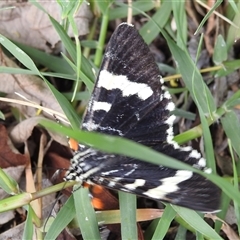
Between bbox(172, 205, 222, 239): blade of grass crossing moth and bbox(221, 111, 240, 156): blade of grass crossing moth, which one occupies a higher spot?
bbox(221, 111, 240, 156): blade of grass crossing moth

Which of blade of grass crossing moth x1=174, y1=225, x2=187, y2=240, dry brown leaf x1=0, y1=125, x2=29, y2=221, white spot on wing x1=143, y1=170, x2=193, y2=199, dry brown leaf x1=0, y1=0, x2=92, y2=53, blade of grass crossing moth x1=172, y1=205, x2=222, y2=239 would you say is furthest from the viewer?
dry brown leaf x1=0, y1=0, x2=92, y2=53

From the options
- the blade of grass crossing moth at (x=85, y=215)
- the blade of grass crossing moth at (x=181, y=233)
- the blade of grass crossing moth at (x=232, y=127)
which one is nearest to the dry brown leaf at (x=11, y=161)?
the blade of grass crossing moth at (x=85, y=215)

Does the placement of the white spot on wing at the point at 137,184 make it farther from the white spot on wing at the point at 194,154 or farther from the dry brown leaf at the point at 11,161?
the dry brown leaf at the point at 11,161

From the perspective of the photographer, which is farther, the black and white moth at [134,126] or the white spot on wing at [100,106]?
the white spot on wing at [100,106]

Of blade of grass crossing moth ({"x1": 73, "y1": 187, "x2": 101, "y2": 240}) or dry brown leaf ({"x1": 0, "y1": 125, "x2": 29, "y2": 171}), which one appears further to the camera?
dry brown leaf ({"x1": 0, "y1": 125, "x2": 29, "y2": 171})

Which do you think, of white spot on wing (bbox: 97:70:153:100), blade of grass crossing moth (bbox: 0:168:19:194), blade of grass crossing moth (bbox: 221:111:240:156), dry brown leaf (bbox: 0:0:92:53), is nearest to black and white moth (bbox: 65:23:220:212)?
white spot on wing (bbox: 97:70:153:100)

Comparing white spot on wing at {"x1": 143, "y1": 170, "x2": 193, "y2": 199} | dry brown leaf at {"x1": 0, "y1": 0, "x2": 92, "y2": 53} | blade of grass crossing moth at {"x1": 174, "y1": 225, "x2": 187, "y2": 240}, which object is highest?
dry brown leaf at {"x1": 0, "y1": 0, "x2": 92, "y2": 53}

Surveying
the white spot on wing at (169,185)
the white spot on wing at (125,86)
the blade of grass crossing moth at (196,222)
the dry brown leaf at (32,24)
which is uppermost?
the dry brown leaf at (32,24)

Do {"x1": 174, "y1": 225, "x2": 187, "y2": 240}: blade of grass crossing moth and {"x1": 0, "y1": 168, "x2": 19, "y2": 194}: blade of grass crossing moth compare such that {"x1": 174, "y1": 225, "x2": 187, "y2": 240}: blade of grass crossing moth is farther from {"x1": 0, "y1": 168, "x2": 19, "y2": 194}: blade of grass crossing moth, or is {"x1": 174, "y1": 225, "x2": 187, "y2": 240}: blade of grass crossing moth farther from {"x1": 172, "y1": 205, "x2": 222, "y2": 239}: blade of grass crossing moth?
{"x1": 0, "y1": 168, "x2": 19, "y2": 194}: blade of grass crossing moth
